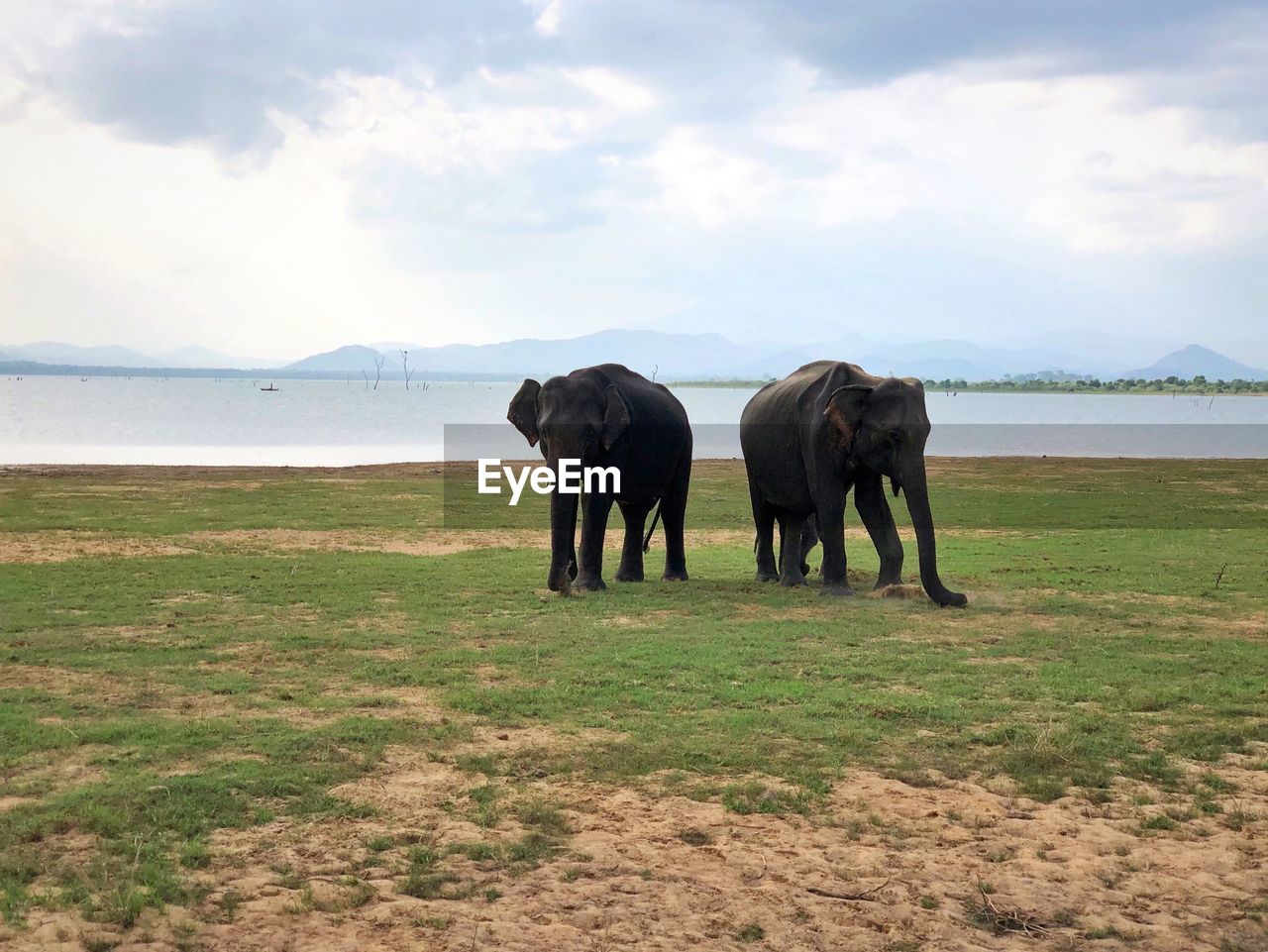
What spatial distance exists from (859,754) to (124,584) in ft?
36.3

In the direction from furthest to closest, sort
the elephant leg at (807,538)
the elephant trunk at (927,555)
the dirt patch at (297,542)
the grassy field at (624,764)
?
the dirt patch at (297,542) → the elephant leg at (807,538) → the elephant trunk at (927,555) → the grassy field at (624,764)

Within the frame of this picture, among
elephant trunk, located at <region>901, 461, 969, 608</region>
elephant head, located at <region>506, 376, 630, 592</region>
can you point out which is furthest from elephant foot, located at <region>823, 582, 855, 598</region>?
elephant head, located at <region>506, 376, 630, 592</region>

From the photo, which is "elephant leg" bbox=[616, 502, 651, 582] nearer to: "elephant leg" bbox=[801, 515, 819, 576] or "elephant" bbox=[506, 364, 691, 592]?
"elephant" bbox=[506, 364, 691, 592]

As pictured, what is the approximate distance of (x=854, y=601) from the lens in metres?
15.0

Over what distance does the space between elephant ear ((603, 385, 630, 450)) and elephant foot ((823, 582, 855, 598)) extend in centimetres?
341

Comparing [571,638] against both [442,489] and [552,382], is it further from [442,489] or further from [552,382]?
[442,489]

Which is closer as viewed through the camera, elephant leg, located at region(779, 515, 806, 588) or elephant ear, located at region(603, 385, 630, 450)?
elephant ear, located at region(603, 385, 630, 450)

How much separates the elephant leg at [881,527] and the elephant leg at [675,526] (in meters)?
2.74

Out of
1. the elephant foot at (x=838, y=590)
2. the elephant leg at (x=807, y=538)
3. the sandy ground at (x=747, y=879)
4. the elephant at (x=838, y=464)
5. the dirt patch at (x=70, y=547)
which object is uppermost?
the elephant at (x=838, y=464)

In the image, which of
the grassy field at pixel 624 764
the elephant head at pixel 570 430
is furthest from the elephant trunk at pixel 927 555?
the elephant head at pixel 570 430

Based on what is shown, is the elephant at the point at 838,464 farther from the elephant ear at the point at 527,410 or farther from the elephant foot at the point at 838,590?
the elephant ear at the point at 527,410

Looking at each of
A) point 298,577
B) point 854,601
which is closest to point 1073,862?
point 854,601

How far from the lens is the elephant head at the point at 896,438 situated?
47.2 feet

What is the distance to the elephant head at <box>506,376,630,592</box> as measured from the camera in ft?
49.3
